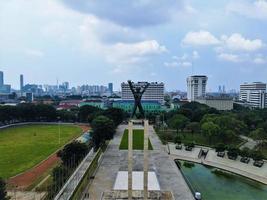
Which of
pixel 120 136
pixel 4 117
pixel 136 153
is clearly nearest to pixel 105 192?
pixel 136 153

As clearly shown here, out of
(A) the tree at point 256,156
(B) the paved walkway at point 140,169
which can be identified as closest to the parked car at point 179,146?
(B) the paved walkway at point 140,169

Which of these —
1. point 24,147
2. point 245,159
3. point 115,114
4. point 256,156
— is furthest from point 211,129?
point 24,147

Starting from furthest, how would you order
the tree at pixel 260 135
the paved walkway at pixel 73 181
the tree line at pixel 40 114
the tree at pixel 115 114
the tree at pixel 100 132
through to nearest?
the tree line at pixel 40 114 < the tree at pixel 115 114 < the tree at pixel 260 135 < the tree at pixel 100 132 < the paved walkway at pixel 73 181

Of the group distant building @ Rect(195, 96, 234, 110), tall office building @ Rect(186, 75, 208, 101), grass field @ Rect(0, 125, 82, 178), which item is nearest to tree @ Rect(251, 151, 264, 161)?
grass field @ Rect(0, 125, 82, 178)

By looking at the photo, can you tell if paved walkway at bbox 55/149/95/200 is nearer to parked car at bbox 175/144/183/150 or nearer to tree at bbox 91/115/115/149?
tree at bbox 91/115/115/149

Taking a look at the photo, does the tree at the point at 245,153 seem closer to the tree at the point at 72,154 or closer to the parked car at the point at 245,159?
Answer: the parked car at the point at 245,159

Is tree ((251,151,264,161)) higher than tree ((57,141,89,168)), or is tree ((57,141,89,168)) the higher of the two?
tree ((57,141,89,168))

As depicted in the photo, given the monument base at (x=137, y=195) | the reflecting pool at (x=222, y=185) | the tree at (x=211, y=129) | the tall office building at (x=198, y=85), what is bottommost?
the reflecting pool at (x=222, y=185)
